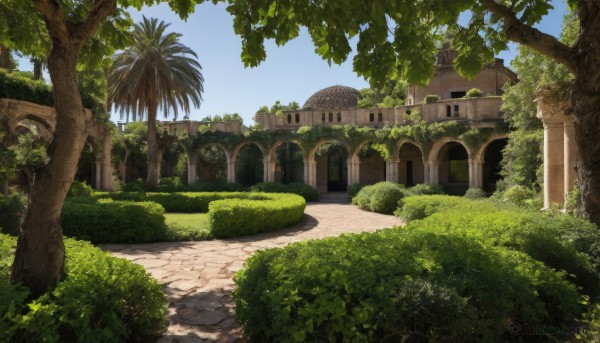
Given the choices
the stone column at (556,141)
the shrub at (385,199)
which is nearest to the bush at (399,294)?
the stone column at (556,141)

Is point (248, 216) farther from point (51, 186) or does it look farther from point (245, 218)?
point (51, 186)

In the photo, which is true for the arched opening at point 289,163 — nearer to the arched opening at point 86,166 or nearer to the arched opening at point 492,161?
the arched opening at point 86,166

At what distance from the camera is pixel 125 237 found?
921cm

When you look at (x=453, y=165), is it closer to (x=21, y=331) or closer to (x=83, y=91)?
(x=83, y=91)

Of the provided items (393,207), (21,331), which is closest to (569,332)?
(21,331)

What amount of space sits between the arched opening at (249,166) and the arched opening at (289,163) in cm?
151

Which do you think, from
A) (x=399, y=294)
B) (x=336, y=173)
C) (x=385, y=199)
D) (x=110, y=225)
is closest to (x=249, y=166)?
(x=336, y=173)

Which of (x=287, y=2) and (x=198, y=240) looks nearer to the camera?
(x=287, y=2)

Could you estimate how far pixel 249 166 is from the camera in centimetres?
3038

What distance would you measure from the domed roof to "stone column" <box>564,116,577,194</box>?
22918 mm

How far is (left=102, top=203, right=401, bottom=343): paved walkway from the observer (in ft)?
13.1

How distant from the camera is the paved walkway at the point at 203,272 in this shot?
3982 millimetres

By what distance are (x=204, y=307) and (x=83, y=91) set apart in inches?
611

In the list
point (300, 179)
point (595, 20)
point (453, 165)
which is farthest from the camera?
point (300, 179)
